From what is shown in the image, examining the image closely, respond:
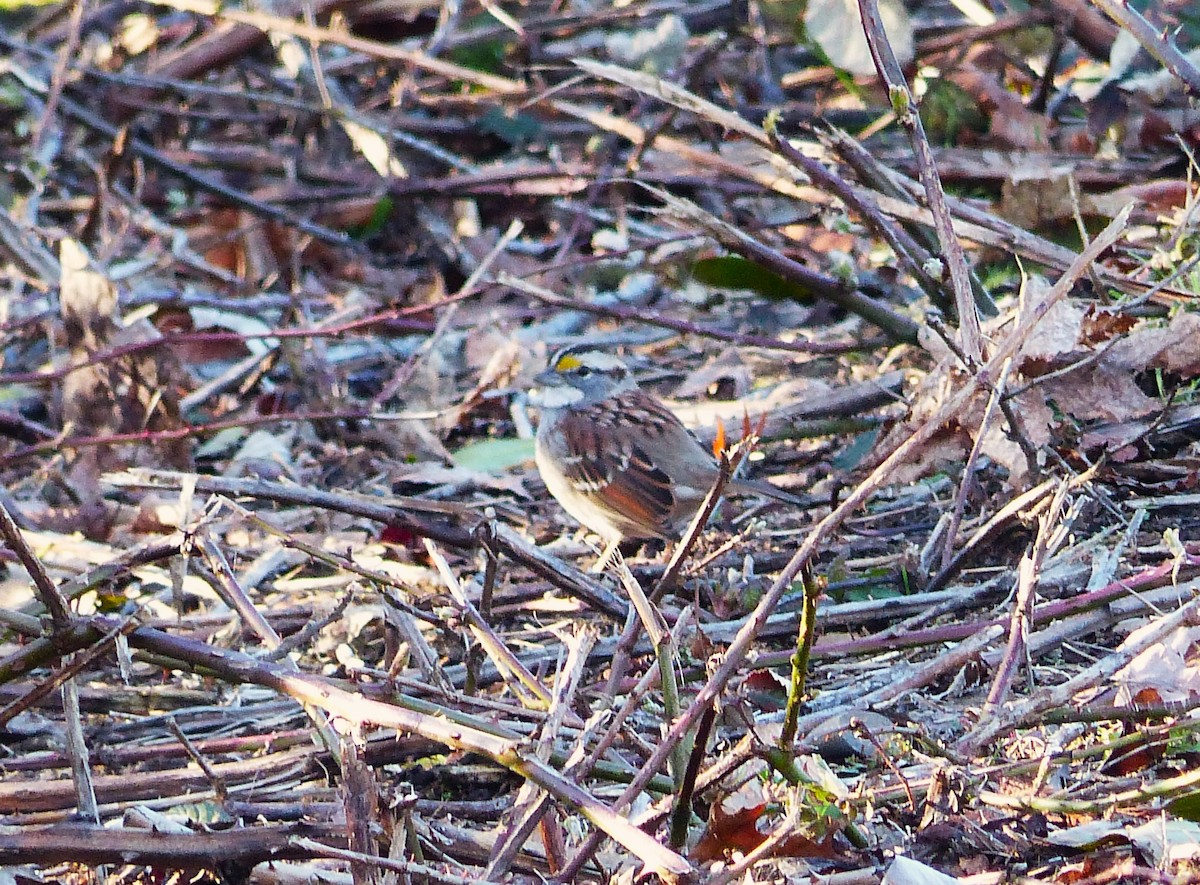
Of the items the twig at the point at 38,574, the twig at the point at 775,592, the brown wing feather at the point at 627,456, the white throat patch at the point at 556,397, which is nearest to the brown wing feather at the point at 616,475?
the brown wing feather at the point at 627,456

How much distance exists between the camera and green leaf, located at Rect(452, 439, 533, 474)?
4922mm

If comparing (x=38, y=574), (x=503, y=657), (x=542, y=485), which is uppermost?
(x=38, y=574)

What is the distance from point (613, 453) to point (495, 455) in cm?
43

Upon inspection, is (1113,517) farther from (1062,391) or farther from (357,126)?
(357,126)

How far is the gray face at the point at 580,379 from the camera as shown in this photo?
5211mm

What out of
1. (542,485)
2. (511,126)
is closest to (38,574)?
(542,485)

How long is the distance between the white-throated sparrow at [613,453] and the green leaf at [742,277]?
0.46 metres

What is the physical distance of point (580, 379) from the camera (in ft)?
17.3

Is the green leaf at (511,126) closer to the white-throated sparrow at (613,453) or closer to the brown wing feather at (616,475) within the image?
the white-throated sparrow at (613,453)

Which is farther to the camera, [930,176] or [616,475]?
[616,475]

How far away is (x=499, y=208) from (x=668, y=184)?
134 cm

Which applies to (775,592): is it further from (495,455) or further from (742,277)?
(495,455)

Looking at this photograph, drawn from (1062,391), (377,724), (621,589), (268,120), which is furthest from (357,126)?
(377,724)

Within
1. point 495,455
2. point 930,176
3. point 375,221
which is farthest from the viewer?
point 375,221
